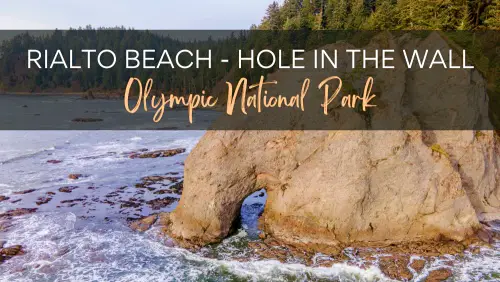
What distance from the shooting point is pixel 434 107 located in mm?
18750

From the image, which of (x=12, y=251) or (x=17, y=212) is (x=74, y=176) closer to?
(x=17, y=212)

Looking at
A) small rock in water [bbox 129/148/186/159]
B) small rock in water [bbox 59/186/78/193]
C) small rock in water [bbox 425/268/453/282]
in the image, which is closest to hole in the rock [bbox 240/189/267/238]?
small rock in water [bbox 425/268/453/282]

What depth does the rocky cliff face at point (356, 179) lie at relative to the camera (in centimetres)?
1669

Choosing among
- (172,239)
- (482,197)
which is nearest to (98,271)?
(172,239)

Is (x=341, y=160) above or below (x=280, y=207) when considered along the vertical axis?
above

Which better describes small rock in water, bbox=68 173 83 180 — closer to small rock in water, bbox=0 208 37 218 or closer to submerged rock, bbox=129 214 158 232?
small rock in water, bbox=0 208 37 218

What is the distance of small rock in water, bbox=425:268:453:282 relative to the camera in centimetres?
1412

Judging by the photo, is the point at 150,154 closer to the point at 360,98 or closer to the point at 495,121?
the point at 360,98

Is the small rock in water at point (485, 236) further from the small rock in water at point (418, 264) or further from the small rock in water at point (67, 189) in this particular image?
the small rock in water at point (67, 189)

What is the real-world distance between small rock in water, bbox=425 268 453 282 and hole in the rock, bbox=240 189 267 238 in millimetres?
7367

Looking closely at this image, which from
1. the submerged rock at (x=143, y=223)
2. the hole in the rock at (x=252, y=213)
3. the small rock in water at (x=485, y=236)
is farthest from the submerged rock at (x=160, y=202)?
the small rock in water at (x=485, y=236)

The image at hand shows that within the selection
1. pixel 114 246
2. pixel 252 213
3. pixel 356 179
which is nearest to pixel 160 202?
pixel 114 246

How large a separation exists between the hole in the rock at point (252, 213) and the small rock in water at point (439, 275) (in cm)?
737

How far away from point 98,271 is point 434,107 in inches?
667
